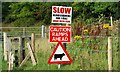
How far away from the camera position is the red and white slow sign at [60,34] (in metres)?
8.62

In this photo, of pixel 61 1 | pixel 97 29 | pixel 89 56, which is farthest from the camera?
pixel 61 1

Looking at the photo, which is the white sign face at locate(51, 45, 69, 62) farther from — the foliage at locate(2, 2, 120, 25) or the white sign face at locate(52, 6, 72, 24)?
the foliage at locate(2, 2, 120, 25)

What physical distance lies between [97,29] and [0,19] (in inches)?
1086

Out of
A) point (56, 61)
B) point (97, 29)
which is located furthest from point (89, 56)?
point (97, 29)

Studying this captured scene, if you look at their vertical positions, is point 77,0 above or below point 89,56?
above

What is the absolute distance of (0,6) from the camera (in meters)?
40.5

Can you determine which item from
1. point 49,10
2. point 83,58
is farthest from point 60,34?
point 49,10

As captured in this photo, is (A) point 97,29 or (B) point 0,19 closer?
(A) point 97,29

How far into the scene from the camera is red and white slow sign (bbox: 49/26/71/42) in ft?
28.3

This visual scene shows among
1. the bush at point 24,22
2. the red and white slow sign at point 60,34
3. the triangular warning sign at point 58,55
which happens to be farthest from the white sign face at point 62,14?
the bush at point 24,22

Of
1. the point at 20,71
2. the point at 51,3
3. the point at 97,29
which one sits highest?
the point at 51,3

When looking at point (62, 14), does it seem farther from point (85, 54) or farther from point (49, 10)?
point (49, 10)

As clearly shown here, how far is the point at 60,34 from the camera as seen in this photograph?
28.4 ft

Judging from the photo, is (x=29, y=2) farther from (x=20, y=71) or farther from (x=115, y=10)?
(x=20, y=71)
